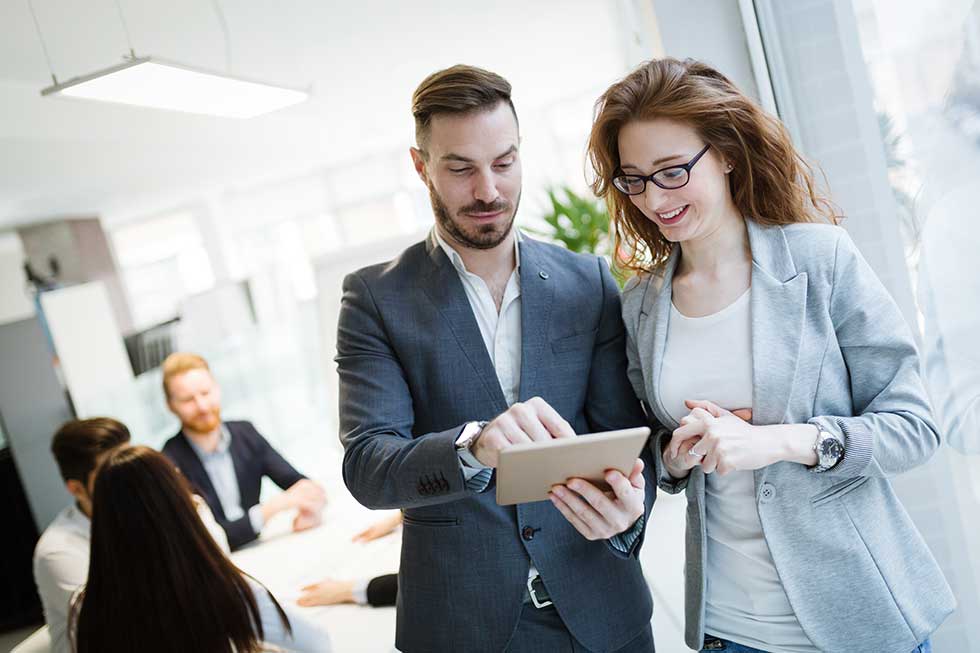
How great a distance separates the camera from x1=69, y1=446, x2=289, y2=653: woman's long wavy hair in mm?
2039

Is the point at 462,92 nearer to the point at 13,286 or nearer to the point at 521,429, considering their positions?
the point at 521,429

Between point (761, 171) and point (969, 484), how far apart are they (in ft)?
2.70

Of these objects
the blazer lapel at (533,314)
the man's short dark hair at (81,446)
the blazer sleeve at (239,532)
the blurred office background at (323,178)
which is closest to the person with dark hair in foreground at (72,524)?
the man's short dark hair at (81,446)

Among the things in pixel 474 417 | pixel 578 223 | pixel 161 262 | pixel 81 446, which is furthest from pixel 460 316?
pixel 161 262

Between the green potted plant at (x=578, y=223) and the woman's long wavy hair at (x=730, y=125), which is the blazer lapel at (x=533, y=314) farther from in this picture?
the green potted plant at (x=578, y=223)

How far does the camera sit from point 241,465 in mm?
4453

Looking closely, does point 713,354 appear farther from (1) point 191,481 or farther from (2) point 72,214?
(2) point 72,214

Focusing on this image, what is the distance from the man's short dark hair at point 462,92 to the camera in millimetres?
1597

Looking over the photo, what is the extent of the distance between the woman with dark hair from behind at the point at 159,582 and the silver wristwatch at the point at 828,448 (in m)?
1.48

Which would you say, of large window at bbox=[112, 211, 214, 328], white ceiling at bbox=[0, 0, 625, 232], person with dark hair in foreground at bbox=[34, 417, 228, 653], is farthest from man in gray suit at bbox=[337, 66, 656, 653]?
large window at bbox=[112, 211, 214, 328]

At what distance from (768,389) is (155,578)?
157cm

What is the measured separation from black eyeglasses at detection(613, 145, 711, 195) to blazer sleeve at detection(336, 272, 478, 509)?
546 millimetres

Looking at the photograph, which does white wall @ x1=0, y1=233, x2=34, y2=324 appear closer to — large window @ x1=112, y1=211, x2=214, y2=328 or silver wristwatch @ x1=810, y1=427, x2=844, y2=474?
large window @ x1=112, y1=211, x2=214, y2=328

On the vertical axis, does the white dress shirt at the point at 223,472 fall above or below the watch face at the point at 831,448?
below
